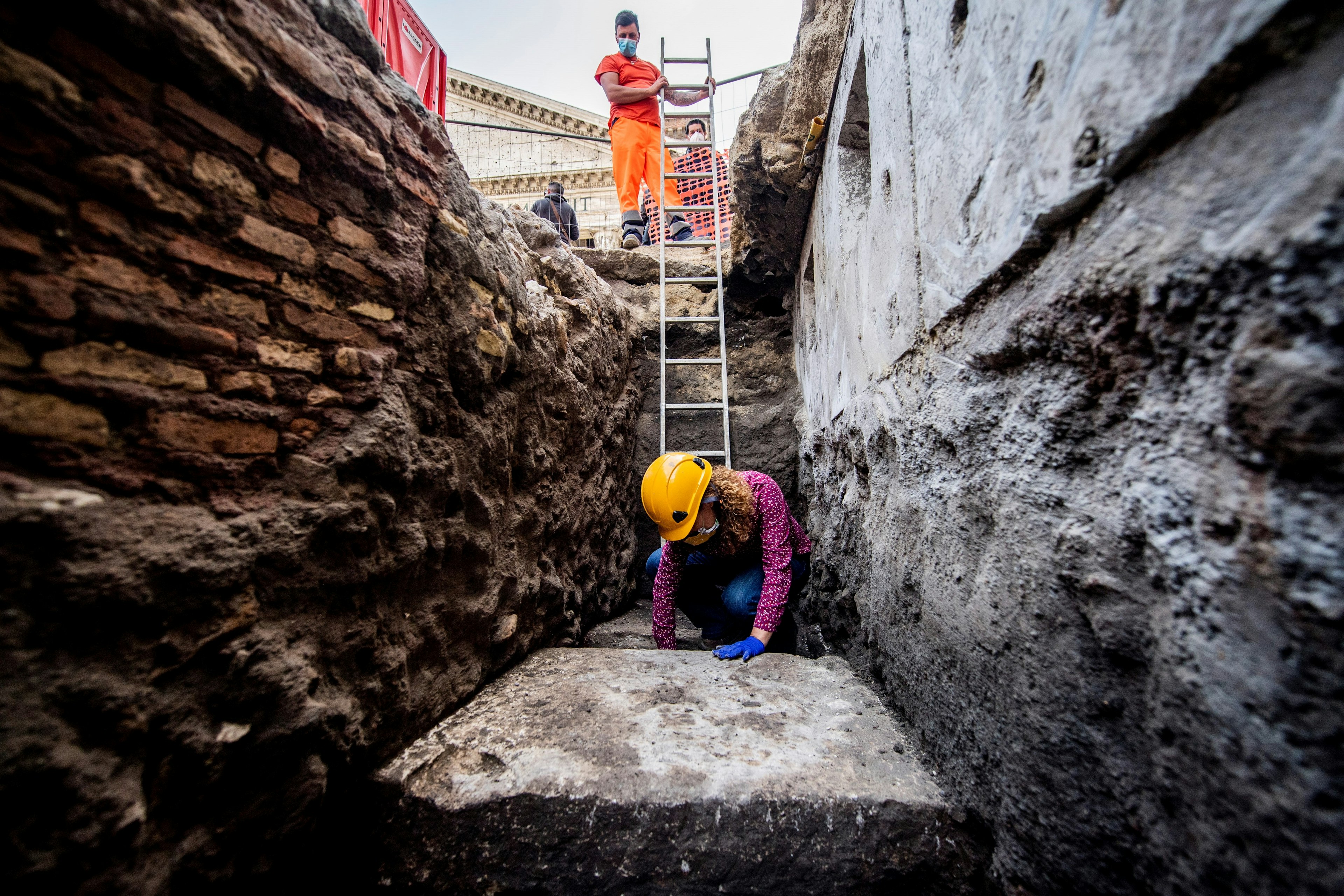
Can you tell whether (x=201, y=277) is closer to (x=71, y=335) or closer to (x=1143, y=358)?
(x=71, y=335)

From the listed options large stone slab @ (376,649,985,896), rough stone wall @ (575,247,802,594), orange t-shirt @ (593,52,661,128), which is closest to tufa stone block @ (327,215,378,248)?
large stone slab @ (376,649,985,896)

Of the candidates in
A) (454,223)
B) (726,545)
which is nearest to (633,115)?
(454,223)

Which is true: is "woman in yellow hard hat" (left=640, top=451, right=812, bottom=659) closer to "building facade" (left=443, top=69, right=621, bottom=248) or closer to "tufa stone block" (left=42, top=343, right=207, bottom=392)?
"tufa stone block" (left=42, top=343, right=207, bottom=392)

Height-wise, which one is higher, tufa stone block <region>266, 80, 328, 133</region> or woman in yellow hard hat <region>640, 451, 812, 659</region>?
tufa stone block <region>266, 80, 328, 133</region>

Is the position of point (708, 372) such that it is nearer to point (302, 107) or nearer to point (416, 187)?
point (416, 187)

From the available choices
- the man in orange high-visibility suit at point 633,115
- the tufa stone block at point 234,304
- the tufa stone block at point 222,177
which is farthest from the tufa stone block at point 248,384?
the man in orange high-visibility suit at point 633,115

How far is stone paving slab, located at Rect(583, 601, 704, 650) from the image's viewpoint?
261 cm

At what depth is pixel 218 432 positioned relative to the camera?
1.03m

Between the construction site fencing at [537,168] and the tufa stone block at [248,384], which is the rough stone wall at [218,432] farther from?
the construction site fencing at [537,168]

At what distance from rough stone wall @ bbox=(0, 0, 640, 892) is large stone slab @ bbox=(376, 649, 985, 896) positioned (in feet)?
0.67

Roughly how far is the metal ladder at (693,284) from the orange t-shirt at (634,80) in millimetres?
219

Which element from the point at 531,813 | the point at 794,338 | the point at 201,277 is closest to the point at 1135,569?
the point at 531,813

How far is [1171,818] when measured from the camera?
0.68 metres

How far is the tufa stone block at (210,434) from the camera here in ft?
3.16
